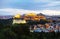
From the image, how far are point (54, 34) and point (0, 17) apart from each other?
38.3 inches

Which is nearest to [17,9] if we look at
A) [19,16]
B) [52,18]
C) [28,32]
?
[19,16]

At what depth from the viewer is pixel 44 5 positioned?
1815 mm

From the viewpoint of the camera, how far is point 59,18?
71.4 inches

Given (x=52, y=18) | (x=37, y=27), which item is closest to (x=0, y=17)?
(x=37, y=27)

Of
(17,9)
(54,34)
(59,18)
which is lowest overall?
(54,34)

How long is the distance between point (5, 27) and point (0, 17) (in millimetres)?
193

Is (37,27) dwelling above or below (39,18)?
below

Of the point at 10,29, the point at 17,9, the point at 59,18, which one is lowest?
the point at 10,29

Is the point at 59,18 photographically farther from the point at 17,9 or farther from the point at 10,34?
the point at 10,34

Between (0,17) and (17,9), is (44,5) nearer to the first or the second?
(17,9)

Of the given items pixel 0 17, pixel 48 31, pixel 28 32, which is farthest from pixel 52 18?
pixel 0 17

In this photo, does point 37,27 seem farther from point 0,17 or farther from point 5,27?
point 0,17

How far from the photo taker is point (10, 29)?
5.83ft

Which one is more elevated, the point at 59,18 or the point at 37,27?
the point at 59,18
